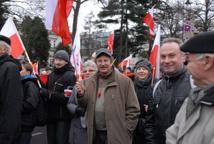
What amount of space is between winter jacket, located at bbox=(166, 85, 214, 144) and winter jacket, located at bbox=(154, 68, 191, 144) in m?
1.25

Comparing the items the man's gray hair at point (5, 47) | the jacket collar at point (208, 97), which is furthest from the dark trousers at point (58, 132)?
the jacket collar at point (208, 97)

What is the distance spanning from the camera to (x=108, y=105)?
457 centimetres

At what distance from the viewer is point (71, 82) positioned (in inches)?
251

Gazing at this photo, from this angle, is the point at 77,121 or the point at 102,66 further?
the point at 77,121

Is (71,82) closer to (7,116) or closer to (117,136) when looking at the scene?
(117,136)

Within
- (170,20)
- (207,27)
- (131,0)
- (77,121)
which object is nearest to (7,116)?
(77,121)

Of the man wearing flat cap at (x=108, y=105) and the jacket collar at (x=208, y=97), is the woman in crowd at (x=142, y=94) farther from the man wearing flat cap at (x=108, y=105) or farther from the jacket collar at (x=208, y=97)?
the jacket collar at (x=208, y=97)

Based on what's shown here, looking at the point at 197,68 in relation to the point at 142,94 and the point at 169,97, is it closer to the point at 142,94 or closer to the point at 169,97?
the point at 169,97

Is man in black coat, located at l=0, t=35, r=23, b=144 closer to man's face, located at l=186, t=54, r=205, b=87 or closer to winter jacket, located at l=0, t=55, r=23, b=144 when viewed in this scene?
winter jacket, located at l=0, t=55, r=23, b=144

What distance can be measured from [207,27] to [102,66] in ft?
80.3

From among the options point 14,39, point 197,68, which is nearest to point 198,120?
point 197,68

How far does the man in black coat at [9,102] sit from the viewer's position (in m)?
3.96

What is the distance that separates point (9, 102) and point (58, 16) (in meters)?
2.28

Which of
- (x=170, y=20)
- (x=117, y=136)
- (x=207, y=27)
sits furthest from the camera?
(x=170, y=20)
